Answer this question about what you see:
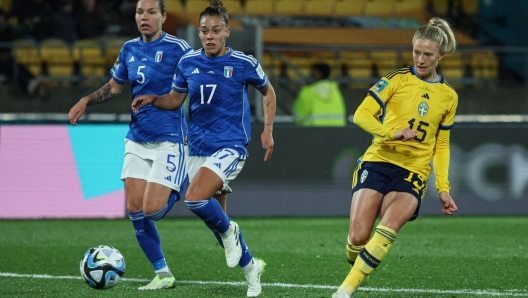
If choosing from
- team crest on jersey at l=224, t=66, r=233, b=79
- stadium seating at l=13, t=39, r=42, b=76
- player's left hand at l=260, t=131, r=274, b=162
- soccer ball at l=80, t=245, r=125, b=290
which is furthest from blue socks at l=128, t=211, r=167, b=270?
stadium seating at l=13, t=39, r=42, b=76

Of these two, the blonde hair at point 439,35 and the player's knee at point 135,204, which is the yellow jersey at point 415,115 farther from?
the player's knee at point 135,204

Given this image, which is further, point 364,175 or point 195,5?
point 195,5

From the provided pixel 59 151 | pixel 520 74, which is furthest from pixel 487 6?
pixel 59 151

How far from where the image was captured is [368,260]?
17.3 feet

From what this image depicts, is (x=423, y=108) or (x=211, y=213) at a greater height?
(x=423, y=108)

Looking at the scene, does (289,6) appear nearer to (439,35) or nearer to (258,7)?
(258,7)

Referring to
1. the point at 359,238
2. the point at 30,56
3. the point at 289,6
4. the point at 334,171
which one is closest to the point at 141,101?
the point at 359,238

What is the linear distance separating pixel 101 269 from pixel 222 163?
110 centimetres

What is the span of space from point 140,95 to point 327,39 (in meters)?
12.7

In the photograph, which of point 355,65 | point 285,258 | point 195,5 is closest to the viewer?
point 285,258

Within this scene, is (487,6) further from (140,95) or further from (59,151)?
(140,95)

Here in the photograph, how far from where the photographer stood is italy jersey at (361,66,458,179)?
5.61m

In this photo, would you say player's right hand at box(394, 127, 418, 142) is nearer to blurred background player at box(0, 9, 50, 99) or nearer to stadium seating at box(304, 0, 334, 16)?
blurred background player at box(0, 9, 50, 99)

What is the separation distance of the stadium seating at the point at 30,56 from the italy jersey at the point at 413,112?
37.9 feet
